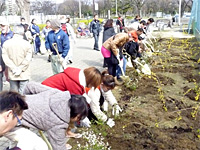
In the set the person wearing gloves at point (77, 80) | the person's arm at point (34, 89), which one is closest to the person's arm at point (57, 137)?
the person's arm at point (34, 89)

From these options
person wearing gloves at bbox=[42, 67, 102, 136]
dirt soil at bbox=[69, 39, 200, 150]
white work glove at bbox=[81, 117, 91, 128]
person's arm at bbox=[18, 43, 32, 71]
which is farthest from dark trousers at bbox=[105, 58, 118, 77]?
person wearing gloves at bbox=[42, 67, 102, 136]

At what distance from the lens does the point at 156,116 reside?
13.6 feet

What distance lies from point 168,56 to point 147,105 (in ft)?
15.2

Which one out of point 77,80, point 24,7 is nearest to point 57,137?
point 77,80

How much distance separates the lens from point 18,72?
158 inches

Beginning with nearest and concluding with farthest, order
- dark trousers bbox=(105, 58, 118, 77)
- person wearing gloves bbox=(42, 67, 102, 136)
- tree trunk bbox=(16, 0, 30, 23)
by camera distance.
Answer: person wearing gloves bbox=(42, 67, 102, 136)
dark trousers bbox=(105, 58, 118, 77)
tree trunk bbox=(16, 0, 30, 23)

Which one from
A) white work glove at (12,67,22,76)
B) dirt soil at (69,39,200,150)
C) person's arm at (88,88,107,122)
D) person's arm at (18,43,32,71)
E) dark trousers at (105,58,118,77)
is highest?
person's arm at (18,43,32,71)

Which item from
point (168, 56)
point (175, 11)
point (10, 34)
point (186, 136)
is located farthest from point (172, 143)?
point (175, 11)

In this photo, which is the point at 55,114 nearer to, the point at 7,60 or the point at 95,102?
the point at 95,102

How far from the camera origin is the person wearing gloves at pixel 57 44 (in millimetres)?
4953

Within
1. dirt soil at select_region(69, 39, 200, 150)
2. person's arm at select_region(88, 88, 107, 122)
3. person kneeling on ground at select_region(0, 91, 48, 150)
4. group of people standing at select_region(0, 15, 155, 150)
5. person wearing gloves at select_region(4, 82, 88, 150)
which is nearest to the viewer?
person kneeling on ground at select_region(0, 91, 48, 150)

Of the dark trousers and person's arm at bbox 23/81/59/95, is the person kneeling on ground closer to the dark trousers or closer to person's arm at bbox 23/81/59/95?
person's arm at bbox 23/81/59/95

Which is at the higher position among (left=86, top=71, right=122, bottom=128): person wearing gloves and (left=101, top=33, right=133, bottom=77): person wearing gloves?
(left=101, top=33, right=133, bottom=77): person wearing gloves

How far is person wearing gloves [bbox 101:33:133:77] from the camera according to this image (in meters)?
5.21
